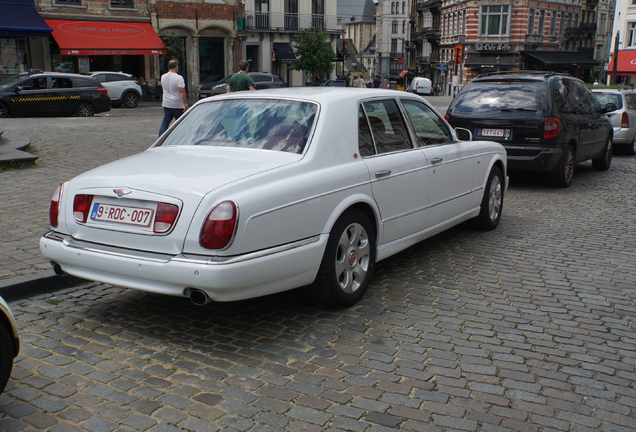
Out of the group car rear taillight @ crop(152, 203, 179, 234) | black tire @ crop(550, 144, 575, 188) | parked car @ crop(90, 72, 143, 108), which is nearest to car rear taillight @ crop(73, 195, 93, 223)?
car rear taillight @ crop(152, 203, 179, 234)

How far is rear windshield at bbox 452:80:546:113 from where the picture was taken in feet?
34.4

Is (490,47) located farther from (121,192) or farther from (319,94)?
(121,192)

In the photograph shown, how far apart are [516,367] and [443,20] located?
7916 cm

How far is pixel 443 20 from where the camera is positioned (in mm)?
78375

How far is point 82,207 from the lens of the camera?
15.0 feet

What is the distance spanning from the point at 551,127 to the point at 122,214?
7803 millimetres

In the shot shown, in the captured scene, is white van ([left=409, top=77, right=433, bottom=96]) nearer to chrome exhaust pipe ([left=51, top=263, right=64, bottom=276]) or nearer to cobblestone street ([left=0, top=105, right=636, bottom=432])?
cobblestone street ([left=0, top=105, right=636, bottom=432])

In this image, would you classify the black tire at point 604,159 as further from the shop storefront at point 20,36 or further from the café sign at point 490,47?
the café sign at point 490,47

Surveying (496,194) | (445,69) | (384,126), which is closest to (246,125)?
(384,126)

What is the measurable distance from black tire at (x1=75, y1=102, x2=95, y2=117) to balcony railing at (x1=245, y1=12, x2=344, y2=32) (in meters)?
27.1

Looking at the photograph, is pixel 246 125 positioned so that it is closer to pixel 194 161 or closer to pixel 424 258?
pixel 194 161

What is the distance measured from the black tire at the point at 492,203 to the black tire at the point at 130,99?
25.3 meters

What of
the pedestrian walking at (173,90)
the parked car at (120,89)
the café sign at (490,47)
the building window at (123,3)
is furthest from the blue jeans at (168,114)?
the café sign at (490,47)

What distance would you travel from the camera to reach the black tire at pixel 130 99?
99.4ft
